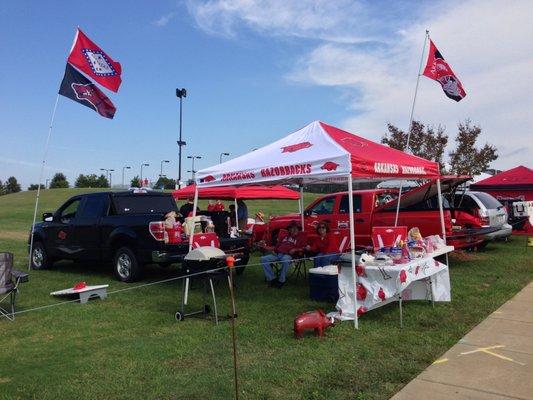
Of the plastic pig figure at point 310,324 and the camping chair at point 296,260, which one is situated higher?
the camping chair at point 296,260

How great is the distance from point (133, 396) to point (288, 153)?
4426 millimetres

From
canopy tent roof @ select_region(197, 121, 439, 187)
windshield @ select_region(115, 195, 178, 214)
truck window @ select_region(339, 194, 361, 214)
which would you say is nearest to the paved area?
canopy tent roof @ select_region(197, 121, 439, 187)

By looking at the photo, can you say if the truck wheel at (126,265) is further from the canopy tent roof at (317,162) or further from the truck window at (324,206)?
the truck window at (324,206)

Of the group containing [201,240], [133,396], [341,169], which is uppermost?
[341,169]

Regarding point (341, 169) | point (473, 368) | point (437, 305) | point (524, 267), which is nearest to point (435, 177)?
point (437, 305)

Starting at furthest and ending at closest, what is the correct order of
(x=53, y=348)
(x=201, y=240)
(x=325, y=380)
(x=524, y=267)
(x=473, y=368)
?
(x=524, y=267), (x=201, y=240), (x=53, y=348), (x=473, y=368), (x=325, y=380)

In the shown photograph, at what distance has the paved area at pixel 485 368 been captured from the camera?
4309 millimetres

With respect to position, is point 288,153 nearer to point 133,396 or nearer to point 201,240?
point 201,240

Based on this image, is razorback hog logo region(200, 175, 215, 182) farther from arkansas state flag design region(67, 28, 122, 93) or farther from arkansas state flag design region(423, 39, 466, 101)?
arkansas state flag design region(423, 39, 466, 101)

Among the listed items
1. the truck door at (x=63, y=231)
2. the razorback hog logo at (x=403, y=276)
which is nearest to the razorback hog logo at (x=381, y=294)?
the razorback hog logo at (x=403, y=276)

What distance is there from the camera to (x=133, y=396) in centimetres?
428

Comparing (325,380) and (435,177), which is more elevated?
(435,177)

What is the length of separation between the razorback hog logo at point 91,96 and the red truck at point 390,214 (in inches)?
219

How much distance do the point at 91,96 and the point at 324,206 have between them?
644 centimetres
